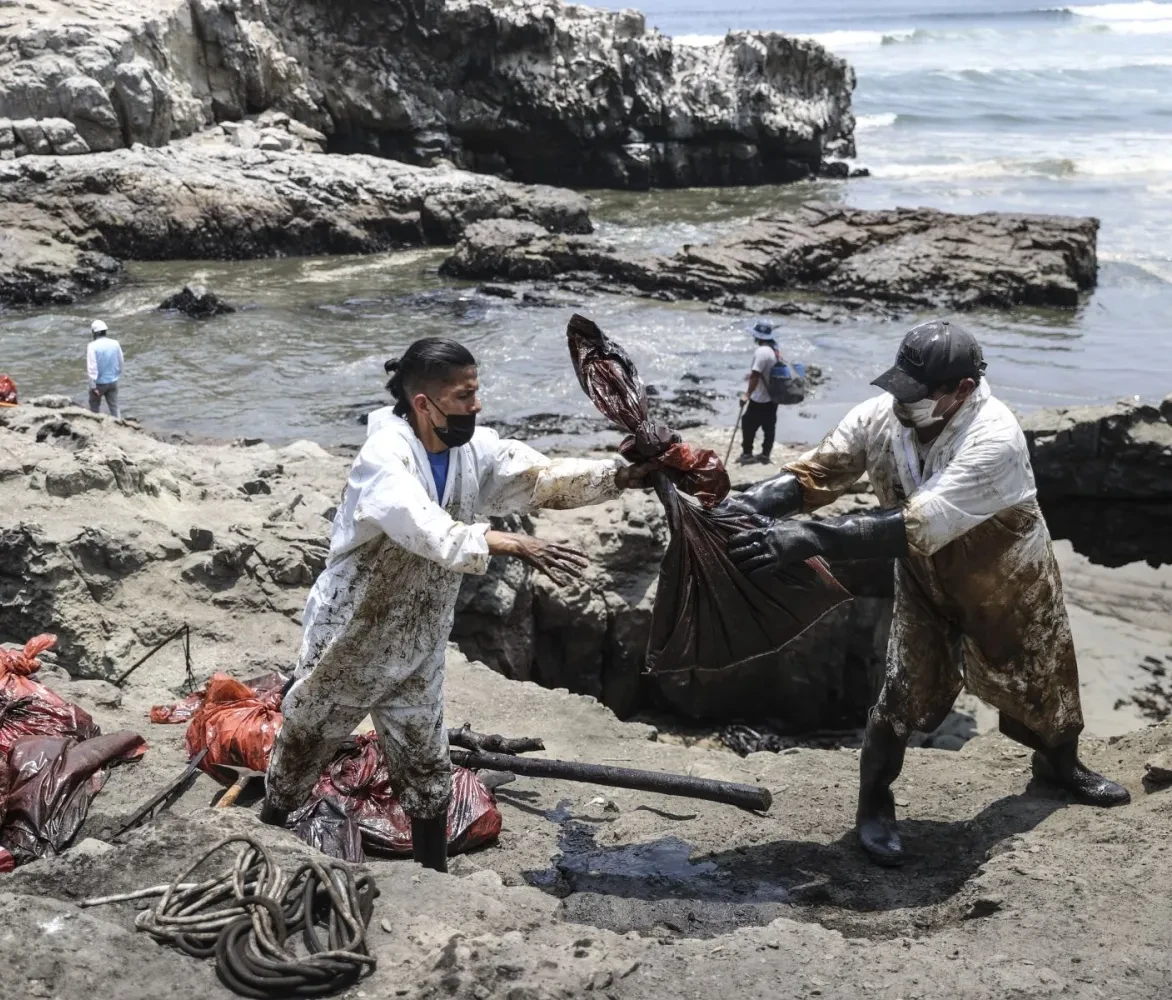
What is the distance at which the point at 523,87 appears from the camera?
3116 cm

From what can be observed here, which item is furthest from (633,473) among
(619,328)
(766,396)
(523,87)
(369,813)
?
(523,87)

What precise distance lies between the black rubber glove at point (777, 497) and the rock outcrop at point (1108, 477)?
5.64 metres

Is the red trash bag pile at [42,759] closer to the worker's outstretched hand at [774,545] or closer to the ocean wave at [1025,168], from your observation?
the worker's outstretched hand at [774,545]

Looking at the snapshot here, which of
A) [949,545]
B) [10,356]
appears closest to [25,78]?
[10,356]

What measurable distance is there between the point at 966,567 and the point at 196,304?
53.2 ft

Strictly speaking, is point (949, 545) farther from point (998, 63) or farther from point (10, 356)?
point (998, 63)

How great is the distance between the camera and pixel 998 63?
59688 millimetres

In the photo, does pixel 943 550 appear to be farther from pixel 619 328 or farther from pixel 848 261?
pixel 848 261

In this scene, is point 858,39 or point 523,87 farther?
point 858,39

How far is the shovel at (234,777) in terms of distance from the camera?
15.1 feet

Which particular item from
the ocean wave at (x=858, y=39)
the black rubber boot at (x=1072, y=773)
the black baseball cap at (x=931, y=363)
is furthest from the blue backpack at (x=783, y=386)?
the ocean wave at (x=858, y=39)

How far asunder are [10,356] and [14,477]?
1095 cm

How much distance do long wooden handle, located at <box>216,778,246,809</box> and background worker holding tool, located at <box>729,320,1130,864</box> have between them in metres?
1.97

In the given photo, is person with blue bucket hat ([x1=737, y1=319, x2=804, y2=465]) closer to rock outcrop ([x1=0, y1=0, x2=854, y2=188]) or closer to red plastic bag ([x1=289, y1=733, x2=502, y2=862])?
red plastic bag ([x1=289, y1=733, x2=502, y2=862])
